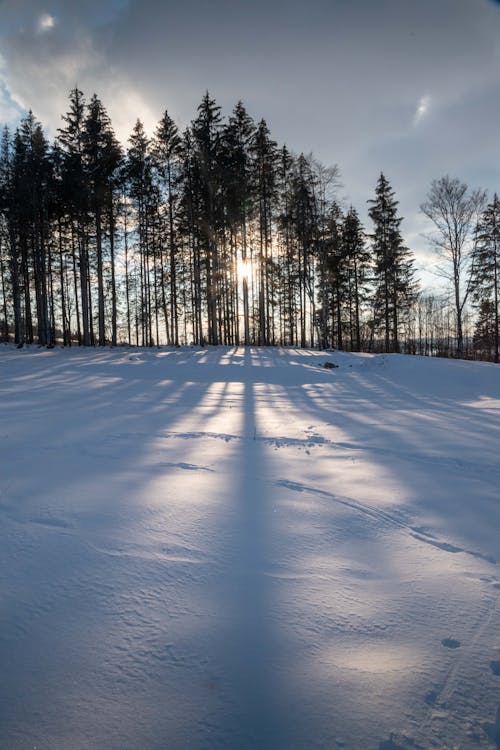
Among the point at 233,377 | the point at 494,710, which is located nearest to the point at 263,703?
the point at 494,710

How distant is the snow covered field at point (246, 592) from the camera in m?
1.25

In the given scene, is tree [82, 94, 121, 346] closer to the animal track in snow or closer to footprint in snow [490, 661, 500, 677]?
the animal track in snow

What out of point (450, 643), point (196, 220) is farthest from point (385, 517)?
point (196, 220)

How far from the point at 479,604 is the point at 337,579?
727 millimetres

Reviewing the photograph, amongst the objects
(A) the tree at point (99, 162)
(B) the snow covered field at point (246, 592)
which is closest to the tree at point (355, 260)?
(A) the tree at point (99, 162)

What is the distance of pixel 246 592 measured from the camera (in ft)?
6.18

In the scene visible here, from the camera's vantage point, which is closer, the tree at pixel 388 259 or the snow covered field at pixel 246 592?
the snow covered field at pixel 246 592

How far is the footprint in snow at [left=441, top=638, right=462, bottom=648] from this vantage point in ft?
5.13

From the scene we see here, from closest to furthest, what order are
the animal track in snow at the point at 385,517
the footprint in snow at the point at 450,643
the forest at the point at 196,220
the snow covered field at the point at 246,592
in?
the snow covered field at the point at 246,592 → the footprint in snow at the point at 450,643 → the animal track in snow at the point at 385,517 → the forest at the point at 196,220

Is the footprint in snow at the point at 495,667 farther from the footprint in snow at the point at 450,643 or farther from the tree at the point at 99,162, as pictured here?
the tree at the point at 99,162

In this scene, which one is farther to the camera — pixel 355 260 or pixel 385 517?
pixel 355 260

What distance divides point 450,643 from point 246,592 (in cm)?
98

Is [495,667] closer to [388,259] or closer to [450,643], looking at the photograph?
[450,643]

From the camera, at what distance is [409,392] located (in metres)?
10.3
